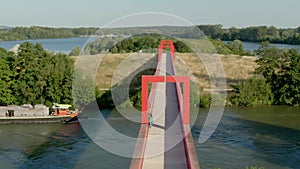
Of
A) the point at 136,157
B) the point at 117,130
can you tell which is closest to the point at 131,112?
the point at 117,130

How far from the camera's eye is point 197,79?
3334 centimetres

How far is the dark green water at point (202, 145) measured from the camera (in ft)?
47.9

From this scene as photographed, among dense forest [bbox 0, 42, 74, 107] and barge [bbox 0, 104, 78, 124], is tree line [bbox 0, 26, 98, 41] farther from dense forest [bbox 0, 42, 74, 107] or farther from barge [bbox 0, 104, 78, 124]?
barge [bbox 0, 104, 78, 124]

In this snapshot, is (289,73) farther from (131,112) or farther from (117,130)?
(117,130)

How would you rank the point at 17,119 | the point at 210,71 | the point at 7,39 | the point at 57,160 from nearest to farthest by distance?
1. the point at 57,160
2. the point at 17,119
3. the point at 210,71
4. the point at 7,39

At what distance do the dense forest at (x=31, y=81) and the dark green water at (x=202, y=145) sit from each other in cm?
349

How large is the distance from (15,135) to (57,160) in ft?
18.0

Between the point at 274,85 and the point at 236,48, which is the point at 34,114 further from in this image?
the point at 236,48

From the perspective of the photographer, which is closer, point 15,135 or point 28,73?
point 15,135

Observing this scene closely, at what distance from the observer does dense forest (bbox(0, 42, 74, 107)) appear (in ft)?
82.4

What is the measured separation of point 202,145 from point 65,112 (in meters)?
9.53

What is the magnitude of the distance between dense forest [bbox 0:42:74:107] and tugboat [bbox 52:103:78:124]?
129 cm

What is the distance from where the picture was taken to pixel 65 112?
23.1 metres

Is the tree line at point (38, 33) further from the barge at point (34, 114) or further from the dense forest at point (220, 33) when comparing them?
the barge at point (34, 114)
